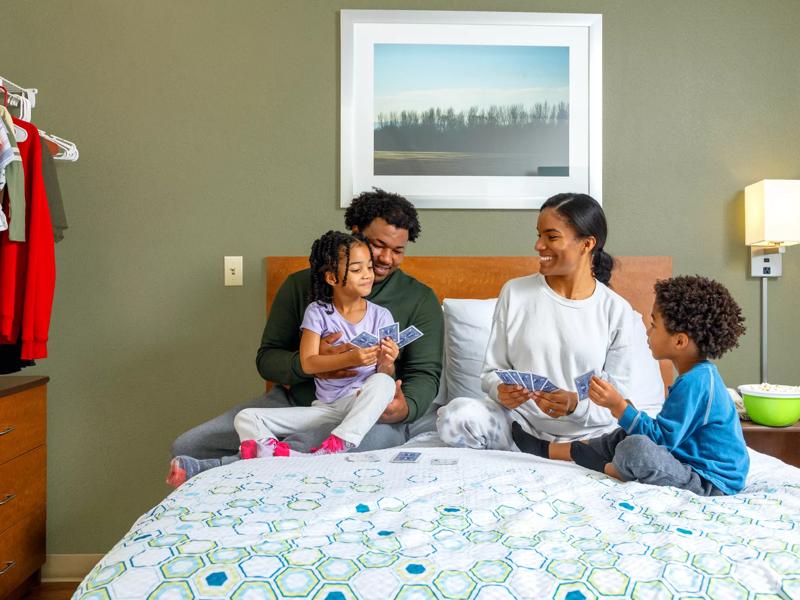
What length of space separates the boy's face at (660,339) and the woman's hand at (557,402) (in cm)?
25

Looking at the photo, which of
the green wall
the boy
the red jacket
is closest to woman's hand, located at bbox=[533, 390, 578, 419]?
the boy

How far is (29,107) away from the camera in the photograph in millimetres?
2328

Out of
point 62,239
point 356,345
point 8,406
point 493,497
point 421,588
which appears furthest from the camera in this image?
point 62,239

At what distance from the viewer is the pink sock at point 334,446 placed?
5.57 ft

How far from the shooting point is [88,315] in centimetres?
257

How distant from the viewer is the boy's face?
60.6 inches

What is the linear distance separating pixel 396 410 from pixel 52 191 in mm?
1495

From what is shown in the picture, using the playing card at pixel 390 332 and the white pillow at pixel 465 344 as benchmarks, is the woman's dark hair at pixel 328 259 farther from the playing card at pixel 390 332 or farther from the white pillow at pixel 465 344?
the white pillow at pixel 465 344

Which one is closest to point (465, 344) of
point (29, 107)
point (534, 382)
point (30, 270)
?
point (534, 382)

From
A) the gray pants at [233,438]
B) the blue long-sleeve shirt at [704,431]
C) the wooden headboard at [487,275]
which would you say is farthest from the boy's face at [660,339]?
the wooden headboard at [487,275]

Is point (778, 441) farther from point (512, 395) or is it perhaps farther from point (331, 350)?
point (331, 350)

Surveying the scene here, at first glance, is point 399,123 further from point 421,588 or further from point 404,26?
point 421,588

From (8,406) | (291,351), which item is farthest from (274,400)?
(8,406)

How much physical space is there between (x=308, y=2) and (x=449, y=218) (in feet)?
3.38
